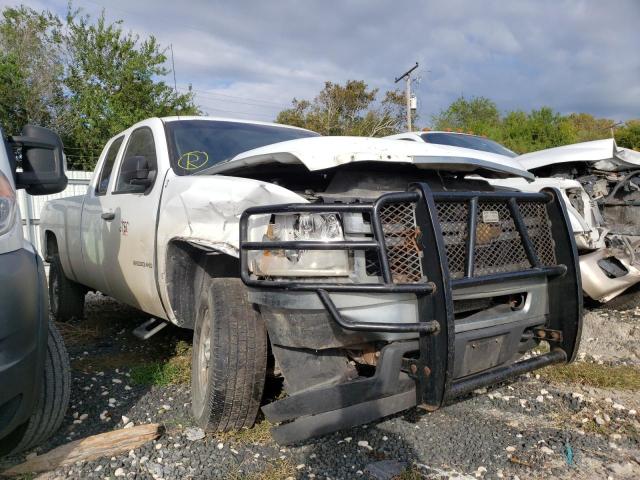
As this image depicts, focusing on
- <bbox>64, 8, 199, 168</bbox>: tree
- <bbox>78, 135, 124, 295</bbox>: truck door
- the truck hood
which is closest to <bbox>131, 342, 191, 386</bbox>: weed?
<bbox>78, 135, 124, 295</bbox>: truck door

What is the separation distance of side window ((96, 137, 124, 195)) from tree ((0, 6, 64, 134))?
1836cm

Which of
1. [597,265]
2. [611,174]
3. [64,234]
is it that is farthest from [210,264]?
[611,174]

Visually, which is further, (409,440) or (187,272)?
(187,272)

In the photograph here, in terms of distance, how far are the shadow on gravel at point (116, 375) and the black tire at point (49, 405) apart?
0.24ft

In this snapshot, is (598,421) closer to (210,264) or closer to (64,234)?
(210,264)

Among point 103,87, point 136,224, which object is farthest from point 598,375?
point 103,87

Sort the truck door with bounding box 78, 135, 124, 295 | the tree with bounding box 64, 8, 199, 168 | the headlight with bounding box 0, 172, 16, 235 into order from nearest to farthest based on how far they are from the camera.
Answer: the headlight with bounding box 0, 172, 16, 235 < the truck door with bounding box 78, 135, 124, 295 < the tree with bounding box 64, 8, 199, 168

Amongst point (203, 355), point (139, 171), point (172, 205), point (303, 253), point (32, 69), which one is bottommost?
point (203, 355)

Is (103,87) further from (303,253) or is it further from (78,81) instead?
(303,253)

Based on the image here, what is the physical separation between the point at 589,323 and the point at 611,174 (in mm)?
1881

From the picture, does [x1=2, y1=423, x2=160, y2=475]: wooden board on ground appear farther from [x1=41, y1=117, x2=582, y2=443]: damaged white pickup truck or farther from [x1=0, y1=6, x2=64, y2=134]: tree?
[x1=0, y1=6, x2=64, y2=134]: tree

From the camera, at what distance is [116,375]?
4125mm

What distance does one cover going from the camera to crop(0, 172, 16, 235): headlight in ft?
7.83

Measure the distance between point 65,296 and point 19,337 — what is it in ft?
12.7
